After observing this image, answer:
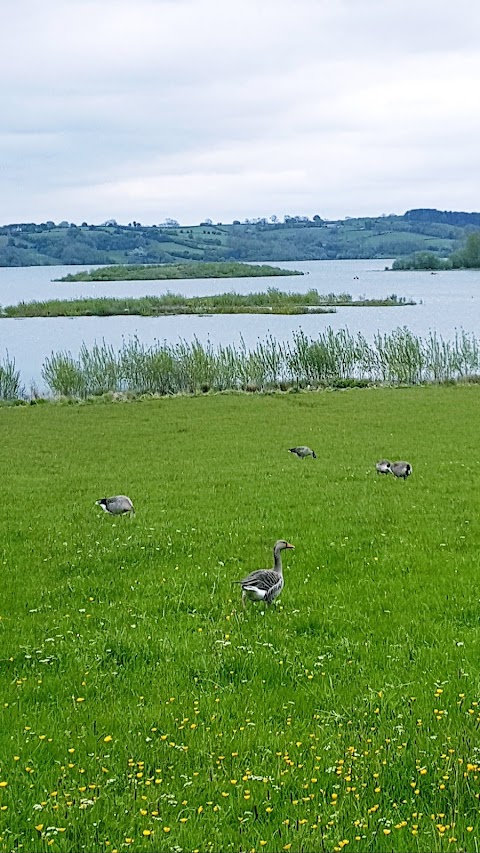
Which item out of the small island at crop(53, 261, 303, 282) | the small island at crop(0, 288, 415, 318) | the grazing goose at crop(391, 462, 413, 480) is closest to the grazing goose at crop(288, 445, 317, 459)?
the grazing goose at crop(391, 462, 413, 480)

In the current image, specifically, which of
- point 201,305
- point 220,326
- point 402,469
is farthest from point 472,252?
point 402,469

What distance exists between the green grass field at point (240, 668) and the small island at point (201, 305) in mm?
75826

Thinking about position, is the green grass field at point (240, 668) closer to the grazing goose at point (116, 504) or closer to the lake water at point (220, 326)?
the grazing goose at point (116, 504)

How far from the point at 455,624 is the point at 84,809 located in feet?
18.2

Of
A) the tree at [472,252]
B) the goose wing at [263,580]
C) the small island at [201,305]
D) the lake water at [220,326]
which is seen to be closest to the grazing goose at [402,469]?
the goose wing at [263,580]

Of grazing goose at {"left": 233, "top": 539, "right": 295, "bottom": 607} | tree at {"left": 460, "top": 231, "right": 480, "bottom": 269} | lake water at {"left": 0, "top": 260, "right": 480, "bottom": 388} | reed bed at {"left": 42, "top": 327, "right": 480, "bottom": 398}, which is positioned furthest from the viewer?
tree at {"left": 460, "top": 231, "right": 480, "bottom": 269}

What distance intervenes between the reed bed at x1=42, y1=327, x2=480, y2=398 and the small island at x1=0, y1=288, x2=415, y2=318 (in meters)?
42.0

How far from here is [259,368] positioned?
161 feet

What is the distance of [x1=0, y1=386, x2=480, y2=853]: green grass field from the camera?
242 inches

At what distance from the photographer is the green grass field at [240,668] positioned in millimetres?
6141

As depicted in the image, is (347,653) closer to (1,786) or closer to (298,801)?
(298,801)

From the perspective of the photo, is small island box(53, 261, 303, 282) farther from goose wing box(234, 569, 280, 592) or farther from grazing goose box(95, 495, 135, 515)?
goose wing box(234, 569, 280, 592)

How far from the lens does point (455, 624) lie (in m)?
10.3

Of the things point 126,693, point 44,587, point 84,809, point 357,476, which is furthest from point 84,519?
point 84,809
